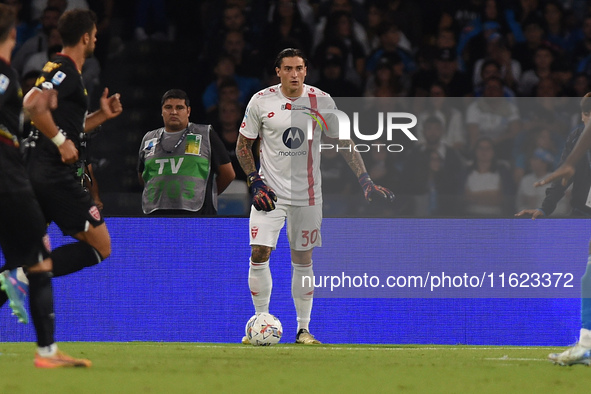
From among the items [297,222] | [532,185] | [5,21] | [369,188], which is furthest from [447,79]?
[5,21]

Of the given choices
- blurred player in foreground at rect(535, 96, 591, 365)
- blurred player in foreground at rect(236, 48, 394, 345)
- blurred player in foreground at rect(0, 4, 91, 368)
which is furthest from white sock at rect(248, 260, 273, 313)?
blurred player in foreground at rect(0, 4, 91, 368)

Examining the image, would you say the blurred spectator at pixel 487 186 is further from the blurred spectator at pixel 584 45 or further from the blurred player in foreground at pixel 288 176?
the blurred spectator at pixel 584 45

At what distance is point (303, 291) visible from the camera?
802cm

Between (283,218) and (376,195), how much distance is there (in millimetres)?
958

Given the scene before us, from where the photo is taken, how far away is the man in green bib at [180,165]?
857 centimetres

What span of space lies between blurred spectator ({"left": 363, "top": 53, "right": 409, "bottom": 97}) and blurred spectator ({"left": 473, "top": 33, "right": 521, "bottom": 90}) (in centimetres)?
81

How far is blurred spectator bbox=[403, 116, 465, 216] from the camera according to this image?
29.0 ft

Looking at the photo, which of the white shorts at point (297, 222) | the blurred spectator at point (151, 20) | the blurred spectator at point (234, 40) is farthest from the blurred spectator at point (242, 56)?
the white shorts at point (297, 222)

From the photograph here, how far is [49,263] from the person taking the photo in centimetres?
529

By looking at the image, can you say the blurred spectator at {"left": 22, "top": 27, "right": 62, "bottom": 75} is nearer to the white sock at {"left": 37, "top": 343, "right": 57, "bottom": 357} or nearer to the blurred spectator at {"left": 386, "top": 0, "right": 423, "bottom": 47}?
the blurred spectator at {"left": 386, "top": 0, "right": 423, "bottom": 47}

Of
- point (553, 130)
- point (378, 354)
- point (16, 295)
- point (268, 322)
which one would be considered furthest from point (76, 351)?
point (553, 130)

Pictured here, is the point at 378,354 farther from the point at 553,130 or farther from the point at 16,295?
the point at 553,130

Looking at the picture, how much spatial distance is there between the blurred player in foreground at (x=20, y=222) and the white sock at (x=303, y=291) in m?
2.98

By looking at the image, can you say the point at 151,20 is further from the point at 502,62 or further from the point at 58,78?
the point at 58,78
